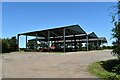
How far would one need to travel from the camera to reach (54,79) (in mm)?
12305

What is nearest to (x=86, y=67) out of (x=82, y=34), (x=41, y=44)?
(x=82, y=34)

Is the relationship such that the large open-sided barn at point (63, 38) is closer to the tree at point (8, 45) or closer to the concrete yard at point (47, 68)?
the tree at point (8, 45)

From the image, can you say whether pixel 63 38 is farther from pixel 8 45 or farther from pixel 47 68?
pixel 47 68

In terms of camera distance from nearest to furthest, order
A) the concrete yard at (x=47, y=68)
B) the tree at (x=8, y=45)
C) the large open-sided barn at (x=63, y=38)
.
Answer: the concrete yard at (x=47, y=68) → the tree at (x=8, y=45) → the large open-sided barn at (x=63, y=38)

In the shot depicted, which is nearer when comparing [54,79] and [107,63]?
[54,79]

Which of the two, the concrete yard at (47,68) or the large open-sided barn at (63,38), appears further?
the large open-sided barn at (63,38)

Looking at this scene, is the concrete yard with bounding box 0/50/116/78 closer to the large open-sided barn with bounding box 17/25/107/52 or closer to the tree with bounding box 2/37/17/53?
the large open-sided barn with bounding box 17/25/107/52

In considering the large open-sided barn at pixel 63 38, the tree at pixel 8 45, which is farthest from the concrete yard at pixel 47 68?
the tree at pixel 8 45

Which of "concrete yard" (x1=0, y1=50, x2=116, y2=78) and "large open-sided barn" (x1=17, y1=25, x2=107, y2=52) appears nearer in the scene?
"concrete yard" (x1=0, y1=50, x2=116, y2=78)

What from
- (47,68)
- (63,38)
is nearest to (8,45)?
(63,38)

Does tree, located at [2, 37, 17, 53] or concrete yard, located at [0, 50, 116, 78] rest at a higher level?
tree, located at [2, 37, 17, 53]

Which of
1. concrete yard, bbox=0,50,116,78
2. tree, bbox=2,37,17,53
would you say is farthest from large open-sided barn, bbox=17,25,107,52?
concrete yard, bbox=0,50,116,78

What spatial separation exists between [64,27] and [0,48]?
10147mm

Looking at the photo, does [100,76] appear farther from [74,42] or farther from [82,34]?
[74,42]
